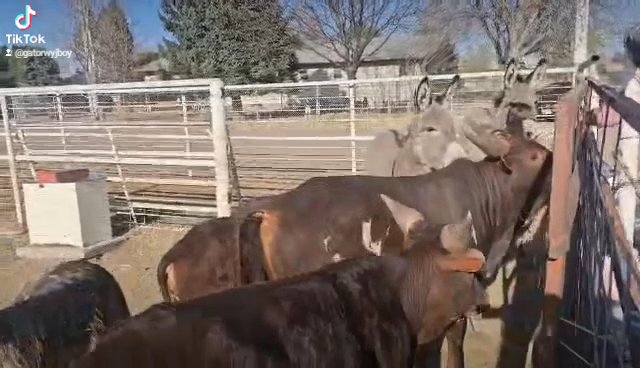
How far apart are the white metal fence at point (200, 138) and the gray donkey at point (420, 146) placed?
78.1 inches

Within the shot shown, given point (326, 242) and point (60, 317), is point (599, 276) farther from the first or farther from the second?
point (60, 317)

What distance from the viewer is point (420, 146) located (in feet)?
20.6

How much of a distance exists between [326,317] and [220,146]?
531 centimetres

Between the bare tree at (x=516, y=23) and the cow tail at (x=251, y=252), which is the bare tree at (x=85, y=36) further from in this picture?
the cow tail at (x=251, y=252)

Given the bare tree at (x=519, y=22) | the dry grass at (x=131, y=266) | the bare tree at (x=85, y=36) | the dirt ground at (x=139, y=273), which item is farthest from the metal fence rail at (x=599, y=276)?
the bare tree at (x=85, y=36)

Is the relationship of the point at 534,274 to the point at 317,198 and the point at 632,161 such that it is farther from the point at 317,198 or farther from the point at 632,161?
the point at 317,198

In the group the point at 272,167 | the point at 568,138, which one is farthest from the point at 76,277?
the point at 272,167

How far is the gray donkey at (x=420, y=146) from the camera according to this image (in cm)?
612

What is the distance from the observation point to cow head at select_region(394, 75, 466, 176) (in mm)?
6086

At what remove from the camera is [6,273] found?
7.62m

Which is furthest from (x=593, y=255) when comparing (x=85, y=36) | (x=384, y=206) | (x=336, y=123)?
(x=85, y=36)

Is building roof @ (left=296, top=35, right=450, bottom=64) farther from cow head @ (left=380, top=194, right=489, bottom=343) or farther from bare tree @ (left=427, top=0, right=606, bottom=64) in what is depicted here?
cow head @ (left=380, top=194, right=489, bottom=343)

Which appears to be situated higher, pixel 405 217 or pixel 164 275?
pixel 405 217

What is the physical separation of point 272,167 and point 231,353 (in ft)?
33.0
